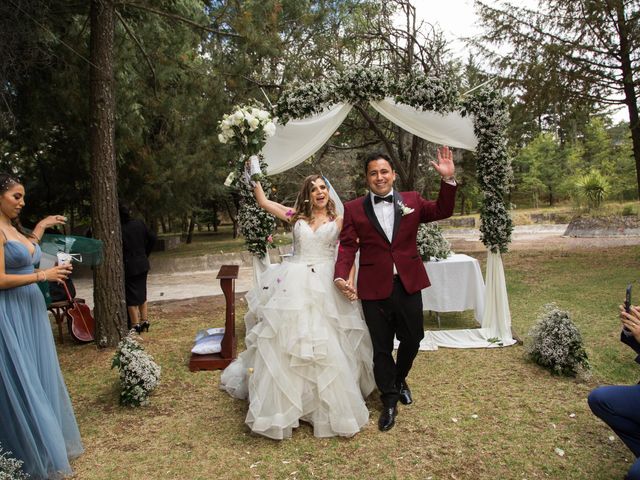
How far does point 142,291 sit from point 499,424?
546cm

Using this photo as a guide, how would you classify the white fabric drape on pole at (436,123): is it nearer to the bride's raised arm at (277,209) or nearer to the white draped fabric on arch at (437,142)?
the white draped fabric on arch at (437,142)

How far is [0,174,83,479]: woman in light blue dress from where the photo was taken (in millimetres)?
3018

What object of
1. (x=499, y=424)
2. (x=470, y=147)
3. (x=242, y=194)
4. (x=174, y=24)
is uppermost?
(x=174, y=24)

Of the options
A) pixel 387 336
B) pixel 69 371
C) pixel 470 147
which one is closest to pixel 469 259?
pixel 470 147

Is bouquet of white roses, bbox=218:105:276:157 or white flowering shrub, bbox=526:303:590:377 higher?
bouquet of white roses, bbox=218:105:276:157

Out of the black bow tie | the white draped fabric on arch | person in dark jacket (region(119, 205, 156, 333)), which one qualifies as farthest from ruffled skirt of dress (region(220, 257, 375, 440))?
person in dark jacket (region(119, 205, 156, 333))

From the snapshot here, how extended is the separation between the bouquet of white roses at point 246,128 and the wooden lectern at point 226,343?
4.81ft

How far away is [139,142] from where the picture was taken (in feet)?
35.9

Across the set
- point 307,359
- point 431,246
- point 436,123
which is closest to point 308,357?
point 307,359

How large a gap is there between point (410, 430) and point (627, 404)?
1616 mm

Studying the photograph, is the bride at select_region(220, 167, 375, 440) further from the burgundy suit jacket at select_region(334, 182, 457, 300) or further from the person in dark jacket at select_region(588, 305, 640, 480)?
the person in dark jacket at select_region(588, 305, 640, 480)

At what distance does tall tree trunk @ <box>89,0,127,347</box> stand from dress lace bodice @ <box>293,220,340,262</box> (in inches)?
122

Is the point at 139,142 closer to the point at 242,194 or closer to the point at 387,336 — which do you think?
the point at 242,194

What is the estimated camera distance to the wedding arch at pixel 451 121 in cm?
611
